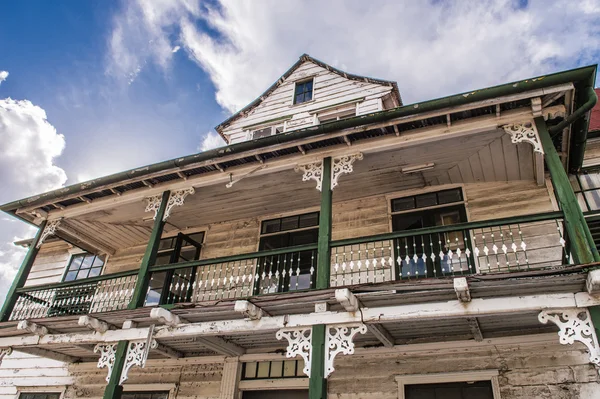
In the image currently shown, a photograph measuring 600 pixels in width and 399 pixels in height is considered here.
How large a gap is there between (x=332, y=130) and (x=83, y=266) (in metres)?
9.00

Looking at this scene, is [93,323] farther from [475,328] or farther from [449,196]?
[449,196]

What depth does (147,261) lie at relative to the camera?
7.70m

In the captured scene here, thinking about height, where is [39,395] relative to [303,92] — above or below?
below

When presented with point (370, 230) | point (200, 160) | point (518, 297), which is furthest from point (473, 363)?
point (200, 160)

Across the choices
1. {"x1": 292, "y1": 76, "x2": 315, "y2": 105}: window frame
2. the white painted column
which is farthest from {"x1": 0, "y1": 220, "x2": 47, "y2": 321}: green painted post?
{"x1": 292, "y1": 76, "x2": 315, "y2": 105}: window frame

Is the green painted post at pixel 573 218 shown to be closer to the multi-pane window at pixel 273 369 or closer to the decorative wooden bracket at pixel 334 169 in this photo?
the decorative wooden bracket at pixel 334 169

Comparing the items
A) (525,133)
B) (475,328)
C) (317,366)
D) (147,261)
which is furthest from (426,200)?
(147,261)

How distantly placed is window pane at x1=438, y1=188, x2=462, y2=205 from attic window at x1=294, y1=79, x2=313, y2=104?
500cm

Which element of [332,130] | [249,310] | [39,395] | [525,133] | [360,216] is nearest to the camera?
[249,310]

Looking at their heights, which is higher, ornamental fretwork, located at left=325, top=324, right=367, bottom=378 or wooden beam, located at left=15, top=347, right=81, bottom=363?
wooden beam, located at left=15, top=347, right=81, bottom=363

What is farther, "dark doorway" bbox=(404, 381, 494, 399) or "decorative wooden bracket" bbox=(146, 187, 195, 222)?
"decorative wooden bracket" bbox=(146, 187, 195, 222)

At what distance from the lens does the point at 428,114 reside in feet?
21.6

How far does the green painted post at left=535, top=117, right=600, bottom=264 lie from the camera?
4.91m

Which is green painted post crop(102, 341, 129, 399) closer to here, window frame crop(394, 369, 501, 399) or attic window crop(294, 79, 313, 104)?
window frame crop(394, 369, 501, 399)
